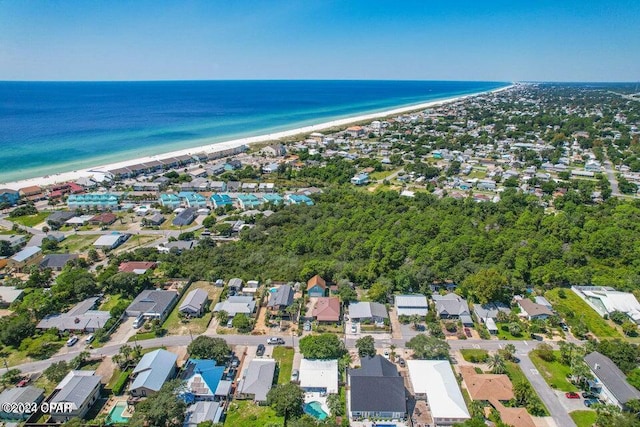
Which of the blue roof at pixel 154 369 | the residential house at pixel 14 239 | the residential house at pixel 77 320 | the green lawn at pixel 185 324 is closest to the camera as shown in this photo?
the blue roof at pixel 154 369

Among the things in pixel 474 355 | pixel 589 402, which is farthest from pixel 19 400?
pixel 589 402

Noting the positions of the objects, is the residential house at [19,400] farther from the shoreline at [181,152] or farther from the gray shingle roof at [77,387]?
the shoreline at [181,152]

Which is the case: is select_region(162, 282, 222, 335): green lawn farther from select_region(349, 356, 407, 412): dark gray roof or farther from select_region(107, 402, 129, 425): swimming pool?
select_region(349, 356, 407, 412): dark gray roof

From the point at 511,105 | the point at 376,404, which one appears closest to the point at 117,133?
the point at 376,404

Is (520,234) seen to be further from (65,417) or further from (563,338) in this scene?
(65,417)

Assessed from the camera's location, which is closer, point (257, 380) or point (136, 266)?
point (257, 380)

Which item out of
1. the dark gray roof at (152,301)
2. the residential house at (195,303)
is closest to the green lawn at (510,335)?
the residential house at (195,303)

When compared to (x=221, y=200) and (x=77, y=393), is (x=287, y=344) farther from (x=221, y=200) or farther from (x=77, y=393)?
(x=221, y=200)
